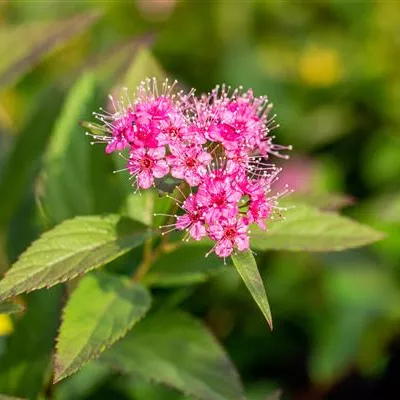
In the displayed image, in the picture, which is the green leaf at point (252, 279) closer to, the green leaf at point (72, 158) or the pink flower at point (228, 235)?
the pink flower at point (228, 235)

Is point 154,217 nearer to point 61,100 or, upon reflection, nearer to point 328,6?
point 61,100

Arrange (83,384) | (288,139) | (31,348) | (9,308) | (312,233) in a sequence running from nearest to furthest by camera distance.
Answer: (9,308)
(312,233)
(31,348)
(83,384)
(288,139)

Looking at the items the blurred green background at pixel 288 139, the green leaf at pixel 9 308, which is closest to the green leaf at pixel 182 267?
the blurred green background at pixel 288 139

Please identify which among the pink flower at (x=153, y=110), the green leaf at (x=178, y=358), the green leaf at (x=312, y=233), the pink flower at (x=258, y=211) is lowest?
the green leaf at (x=178, y=358)

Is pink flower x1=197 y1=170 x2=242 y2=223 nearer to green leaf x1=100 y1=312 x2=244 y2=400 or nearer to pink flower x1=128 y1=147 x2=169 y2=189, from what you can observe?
pink flower x1=128 y1=147 x2=169 y2=189

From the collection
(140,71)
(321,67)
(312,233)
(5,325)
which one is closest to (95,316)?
(312,233)

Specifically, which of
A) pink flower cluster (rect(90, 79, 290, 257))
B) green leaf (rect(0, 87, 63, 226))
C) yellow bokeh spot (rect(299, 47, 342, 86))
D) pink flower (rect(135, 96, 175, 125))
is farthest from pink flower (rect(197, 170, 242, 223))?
yellow bokeh spot (rect(299, 47, 342, 86))

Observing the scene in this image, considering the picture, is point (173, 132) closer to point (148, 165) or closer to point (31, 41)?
point (148, 165)
